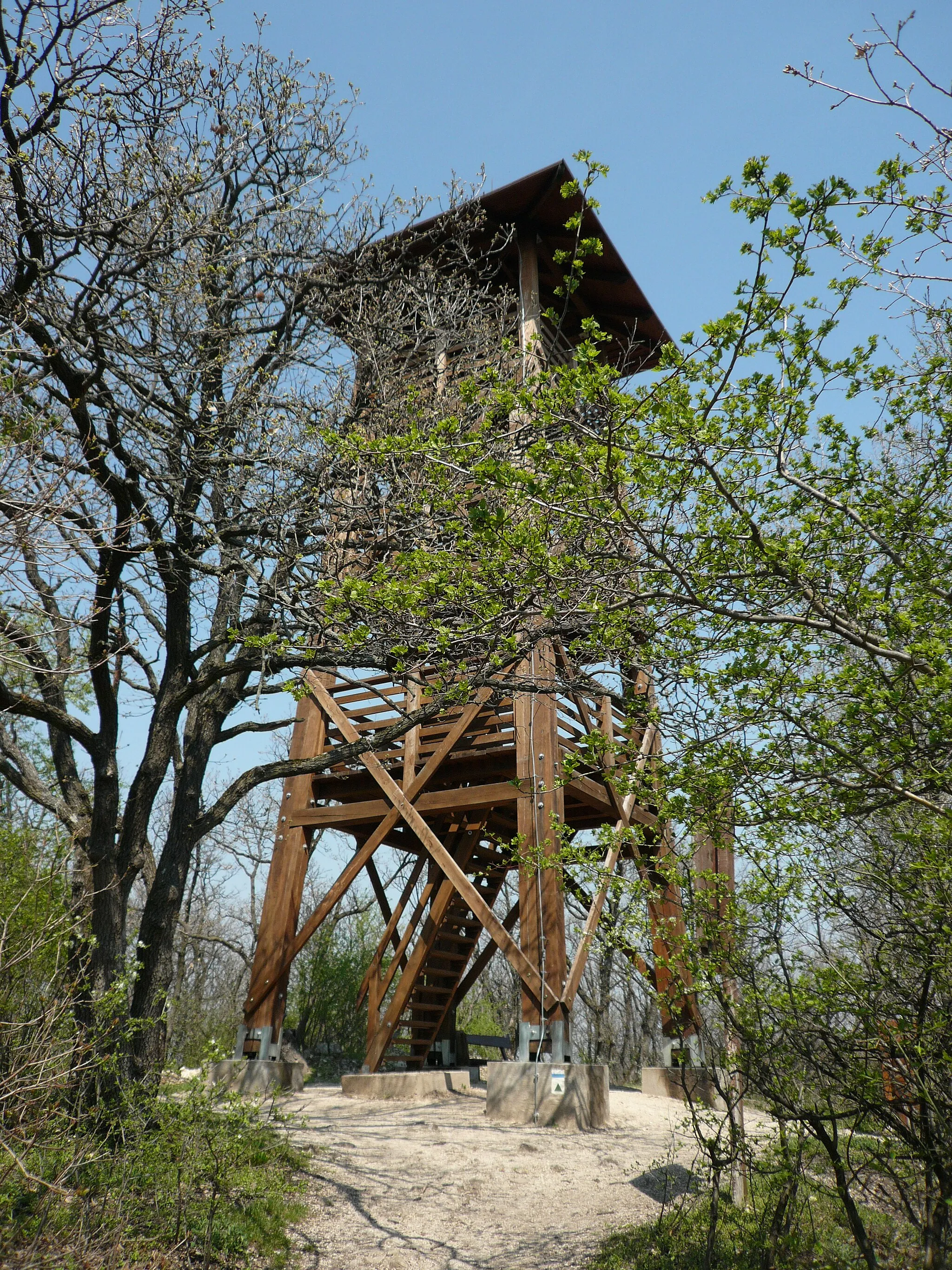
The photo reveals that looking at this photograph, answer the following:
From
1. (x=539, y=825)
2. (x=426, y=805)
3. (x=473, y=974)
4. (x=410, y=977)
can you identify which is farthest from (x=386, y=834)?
(x=473, y=974)

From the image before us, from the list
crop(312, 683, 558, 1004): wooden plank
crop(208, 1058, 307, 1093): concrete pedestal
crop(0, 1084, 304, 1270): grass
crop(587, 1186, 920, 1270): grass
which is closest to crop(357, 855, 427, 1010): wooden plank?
Result: crop(312, 683, 558, 1004): wooden plank

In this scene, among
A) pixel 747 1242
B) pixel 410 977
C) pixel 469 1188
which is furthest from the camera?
pixel 410 977

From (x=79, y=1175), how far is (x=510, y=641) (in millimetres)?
3895

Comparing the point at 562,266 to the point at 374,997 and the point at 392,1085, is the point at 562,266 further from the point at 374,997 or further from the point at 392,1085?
the point at 392,1085

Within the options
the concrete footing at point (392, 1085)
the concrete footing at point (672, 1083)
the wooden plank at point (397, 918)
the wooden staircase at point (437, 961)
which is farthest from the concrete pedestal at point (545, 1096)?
the wooden plank at point (397, 918)

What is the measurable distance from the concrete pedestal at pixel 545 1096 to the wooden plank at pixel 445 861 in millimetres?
733

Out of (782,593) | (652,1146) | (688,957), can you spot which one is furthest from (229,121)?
(652,1146)

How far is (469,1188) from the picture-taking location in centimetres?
698

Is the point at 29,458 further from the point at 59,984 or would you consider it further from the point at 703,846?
the point at 703,846

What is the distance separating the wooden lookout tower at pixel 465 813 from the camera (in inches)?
377

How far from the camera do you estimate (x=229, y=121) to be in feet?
26.6

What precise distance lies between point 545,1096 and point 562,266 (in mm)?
10945

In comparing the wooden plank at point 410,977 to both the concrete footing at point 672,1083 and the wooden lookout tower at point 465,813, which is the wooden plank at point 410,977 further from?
the concrete footing at point 672,1083

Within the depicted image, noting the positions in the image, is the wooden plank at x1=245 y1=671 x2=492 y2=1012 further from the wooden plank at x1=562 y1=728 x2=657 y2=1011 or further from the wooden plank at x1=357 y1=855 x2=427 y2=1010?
the wooden plank at x1=562 y1=728 x2=657 y2=1011
